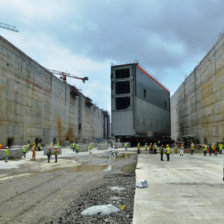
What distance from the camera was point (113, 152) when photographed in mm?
Answer: 28578

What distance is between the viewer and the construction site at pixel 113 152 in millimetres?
6613

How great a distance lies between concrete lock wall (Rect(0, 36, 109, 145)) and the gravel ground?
25.2 meters

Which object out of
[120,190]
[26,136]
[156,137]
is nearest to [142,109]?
[156,137]

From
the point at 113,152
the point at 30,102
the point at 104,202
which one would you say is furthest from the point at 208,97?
the point at 104,202

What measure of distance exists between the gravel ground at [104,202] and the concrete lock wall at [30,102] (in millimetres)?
25187

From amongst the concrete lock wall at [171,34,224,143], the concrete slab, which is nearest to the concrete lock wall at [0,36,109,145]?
the concrete slab

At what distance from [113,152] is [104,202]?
69.5 feet

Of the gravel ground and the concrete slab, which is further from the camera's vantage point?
the gravel ground

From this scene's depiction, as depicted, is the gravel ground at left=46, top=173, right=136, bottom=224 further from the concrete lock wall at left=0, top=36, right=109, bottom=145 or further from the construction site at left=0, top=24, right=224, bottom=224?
the concrete lock wall at left=0, top=36, right=109, bottom=145

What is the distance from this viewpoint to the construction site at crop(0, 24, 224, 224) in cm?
661

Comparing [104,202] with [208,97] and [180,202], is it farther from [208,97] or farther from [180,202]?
[208,97]

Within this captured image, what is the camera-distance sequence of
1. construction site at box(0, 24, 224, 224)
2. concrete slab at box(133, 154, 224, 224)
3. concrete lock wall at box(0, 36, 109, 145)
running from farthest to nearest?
concrete lock wall at box(0, 36, 109, 145), construction site at box(0, 24, 224, 224), concrete slab at box(133, 154, 224, 224)

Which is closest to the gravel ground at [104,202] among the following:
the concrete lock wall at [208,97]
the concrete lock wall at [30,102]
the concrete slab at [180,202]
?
the concrete slab at [180,202]

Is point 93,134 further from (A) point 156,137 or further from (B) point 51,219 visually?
(B) point 51,219
